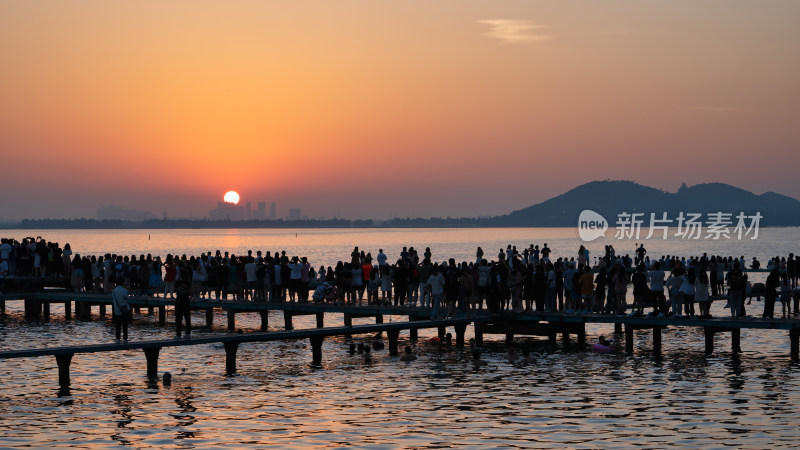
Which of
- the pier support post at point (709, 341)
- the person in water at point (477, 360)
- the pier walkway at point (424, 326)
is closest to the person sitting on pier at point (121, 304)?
the pier walkway at point (424, 326)

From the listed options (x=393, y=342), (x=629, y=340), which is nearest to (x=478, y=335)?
(x=393, y=342)

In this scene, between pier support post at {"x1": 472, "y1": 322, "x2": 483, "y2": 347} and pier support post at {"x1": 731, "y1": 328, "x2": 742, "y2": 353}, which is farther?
pier support post at {"x1": 472, "y1": 322, "x2": 483, "y2": 347}

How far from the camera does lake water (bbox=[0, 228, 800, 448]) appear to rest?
68.6 feet

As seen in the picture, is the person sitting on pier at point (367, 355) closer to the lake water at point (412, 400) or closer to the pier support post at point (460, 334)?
the lake water at point (412, 400)

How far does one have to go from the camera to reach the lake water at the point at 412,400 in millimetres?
20922

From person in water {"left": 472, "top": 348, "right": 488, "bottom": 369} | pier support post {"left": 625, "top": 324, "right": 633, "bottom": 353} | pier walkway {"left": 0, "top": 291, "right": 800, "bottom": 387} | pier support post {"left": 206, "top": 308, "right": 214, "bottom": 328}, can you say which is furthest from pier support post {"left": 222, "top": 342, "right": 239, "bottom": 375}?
pier support post {"left": 206, "top": 308, "right": 214, "bottom": 328}

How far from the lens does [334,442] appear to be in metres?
20.5

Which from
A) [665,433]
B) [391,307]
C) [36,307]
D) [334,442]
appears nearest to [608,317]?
[391,307]

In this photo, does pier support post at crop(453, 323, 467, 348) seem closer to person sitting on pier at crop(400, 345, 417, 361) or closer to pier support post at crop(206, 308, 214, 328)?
person sitting on pier at crop(400, 345, 417, 361)

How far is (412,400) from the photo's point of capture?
994 inches

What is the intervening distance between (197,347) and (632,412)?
2023 centimetres

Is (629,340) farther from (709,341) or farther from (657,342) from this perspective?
(709,341)

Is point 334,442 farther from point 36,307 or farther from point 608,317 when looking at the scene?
point 36,307

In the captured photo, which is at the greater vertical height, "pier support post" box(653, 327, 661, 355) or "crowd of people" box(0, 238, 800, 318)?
"crowd of people" box(0, 238, 800, 318)
